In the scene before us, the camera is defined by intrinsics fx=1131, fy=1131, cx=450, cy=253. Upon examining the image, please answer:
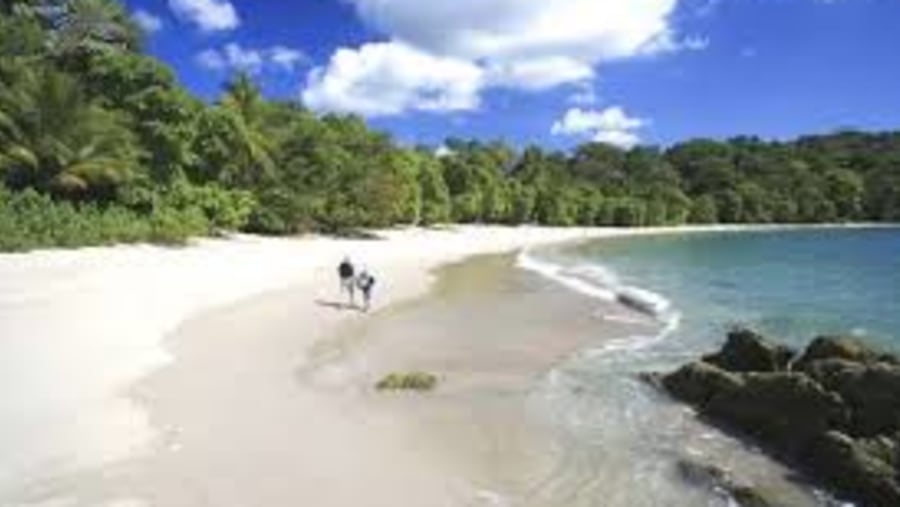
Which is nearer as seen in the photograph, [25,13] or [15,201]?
[15,201]

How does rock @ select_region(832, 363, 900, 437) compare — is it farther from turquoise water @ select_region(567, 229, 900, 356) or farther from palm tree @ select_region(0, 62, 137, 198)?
palm tree @ select_region(0, 62, 137, 198)

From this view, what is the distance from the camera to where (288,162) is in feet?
209

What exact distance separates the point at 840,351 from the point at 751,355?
1793 mm

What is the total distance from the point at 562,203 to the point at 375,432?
9756cm

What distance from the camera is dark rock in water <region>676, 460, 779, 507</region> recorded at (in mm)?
13406

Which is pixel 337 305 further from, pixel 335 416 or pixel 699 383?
pixel 335 416

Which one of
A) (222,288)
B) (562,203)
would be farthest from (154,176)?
(562,203)

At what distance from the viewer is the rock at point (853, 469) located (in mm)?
13469

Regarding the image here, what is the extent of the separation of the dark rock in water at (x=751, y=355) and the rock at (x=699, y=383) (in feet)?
3.47

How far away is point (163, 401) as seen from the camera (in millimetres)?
16234

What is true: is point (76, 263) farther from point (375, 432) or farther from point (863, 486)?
point (863, 486)

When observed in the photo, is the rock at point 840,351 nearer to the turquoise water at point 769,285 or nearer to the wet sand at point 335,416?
the wet sand at point 335,416

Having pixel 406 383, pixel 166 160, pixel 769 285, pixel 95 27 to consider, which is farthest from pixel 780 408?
pixel 95 27

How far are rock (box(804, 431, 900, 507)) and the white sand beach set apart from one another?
17.0 ft
